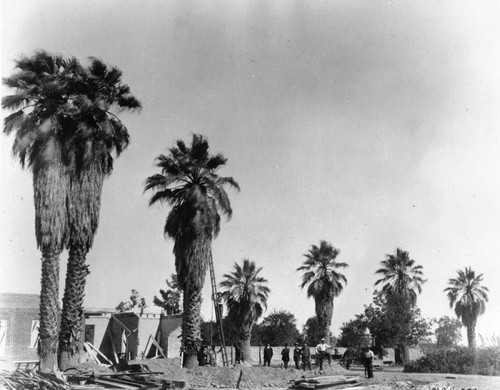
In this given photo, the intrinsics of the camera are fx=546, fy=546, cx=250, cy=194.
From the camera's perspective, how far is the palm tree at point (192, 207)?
2647 centimetres

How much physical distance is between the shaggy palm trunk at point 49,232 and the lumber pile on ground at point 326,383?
928 cm

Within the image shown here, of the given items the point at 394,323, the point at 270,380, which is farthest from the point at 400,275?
the point at 270,380

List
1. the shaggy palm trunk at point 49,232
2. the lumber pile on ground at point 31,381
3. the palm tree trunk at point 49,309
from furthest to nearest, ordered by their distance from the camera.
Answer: the shaggy palm trunk at point 49,232 < the palm tree trunk at point 49,309 < the lumber pile on ground at point 31,381

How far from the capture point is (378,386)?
21.2 m

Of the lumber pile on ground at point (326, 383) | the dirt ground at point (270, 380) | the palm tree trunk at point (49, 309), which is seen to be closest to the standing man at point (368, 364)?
the dirt ground at point (270, 380)

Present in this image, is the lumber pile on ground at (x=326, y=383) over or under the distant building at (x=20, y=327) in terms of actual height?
under

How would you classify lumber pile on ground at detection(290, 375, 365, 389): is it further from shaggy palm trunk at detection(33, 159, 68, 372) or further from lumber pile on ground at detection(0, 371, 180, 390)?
shaggy palm trunk at detection(33, 159, 68, 372)

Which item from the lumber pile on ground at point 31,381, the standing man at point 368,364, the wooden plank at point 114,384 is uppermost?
the standing man at point 368,364

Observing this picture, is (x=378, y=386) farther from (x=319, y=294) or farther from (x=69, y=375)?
(x=319, y=294)

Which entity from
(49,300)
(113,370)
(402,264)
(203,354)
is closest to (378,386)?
(203,354)

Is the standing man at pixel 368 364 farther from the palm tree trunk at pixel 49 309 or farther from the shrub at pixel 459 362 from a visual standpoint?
the palm tree trunk at pixel 49 309

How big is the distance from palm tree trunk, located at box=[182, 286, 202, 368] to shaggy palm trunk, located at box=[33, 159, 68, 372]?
683 centimetres

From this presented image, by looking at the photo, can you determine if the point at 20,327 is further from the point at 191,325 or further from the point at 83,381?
the point at 83,381

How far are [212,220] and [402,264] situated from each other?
100.0 ft
